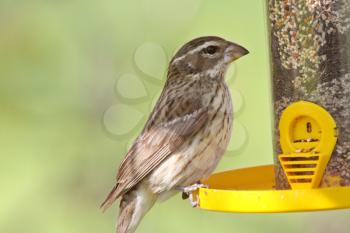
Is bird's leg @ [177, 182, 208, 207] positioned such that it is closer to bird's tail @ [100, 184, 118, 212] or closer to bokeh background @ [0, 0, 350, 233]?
bird's tail @ [100, 184, 118, 212]

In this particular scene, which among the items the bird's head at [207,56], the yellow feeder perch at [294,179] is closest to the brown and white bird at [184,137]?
the bird's head at [207,56]

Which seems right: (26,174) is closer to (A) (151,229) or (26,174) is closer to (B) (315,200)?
(A) (151,229)

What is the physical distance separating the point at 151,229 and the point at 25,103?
4.44 feet

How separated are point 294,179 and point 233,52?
3.35ft

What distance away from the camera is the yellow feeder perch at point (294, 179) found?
172 inches

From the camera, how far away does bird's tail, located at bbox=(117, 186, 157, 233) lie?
5645 mm

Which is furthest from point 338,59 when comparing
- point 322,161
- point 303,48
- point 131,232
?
point 131,232

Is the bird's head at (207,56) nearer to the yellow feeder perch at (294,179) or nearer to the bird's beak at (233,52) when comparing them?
the bird's beak at (233,52)

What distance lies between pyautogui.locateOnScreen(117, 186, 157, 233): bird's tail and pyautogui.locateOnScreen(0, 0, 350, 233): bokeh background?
119cm

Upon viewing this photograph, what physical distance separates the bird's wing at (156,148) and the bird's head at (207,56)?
1.01 feet

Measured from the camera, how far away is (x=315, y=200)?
4359 mm

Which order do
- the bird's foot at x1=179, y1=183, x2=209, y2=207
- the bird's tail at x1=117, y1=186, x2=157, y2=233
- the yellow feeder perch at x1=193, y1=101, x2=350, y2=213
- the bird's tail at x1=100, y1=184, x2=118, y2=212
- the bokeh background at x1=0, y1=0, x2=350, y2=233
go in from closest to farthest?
1. the yellow feeder perch at x1=193, y1=101, x2=350, y2=213
2. the bird's foot at x1=179, y1=183, x2=209, y2=207
3. the bird's tail at x1=100, y1=184, x2=118, y2=212
4. the bird's tail at x1=117, y1=186, x2=157, y2=233
5. the bokeh background at x1=0, y1=0, x2=350, y2=233

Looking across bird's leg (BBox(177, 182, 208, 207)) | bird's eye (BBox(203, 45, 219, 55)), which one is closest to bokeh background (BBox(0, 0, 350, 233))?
bird's eye (BBox(203, 45, 219, 55))

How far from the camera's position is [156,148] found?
5.57 metres
